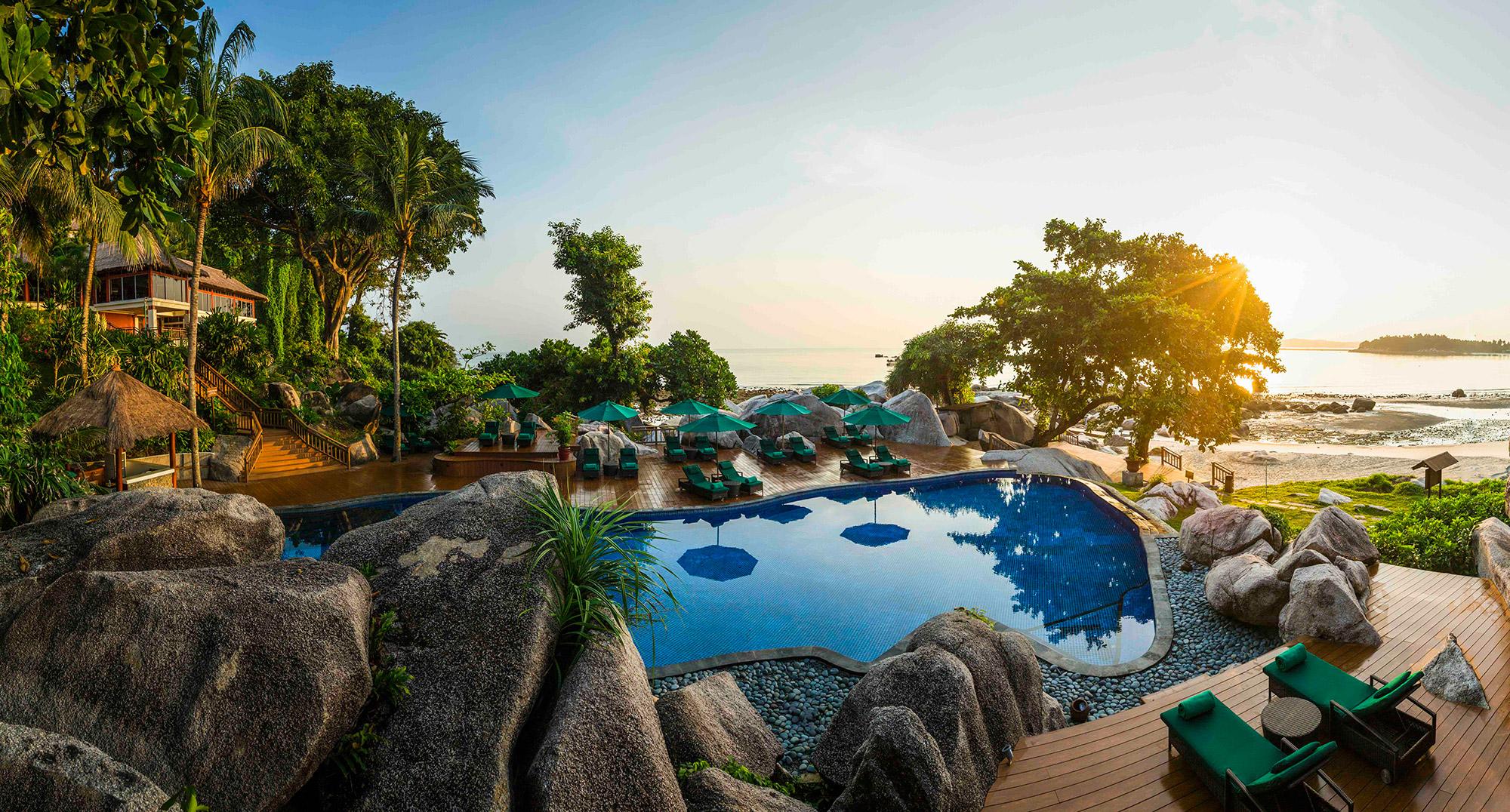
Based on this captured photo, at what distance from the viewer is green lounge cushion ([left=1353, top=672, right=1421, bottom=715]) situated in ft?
18.2

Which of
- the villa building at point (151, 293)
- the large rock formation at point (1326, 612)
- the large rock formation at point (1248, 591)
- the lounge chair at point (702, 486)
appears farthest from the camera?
the villa building at point (151, 293)

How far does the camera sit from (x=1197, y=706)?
565 centimetres

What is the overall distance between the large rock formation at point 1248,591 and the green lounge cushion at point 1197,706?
4.52 meters

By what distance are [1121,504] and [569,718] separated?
15419 mm

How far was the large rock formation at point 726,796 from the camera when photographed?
13.1ft

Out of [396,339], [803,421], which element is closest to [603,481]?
[396,339]

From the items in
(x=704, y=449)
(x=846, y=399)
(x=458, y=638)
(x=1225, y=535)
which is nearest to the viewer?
(x=458, y=638)

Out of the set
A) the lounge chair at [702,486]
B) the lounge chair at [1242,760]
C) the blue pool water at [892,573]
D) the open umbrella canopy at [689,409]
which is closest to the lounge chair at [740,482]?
the lounge chair at [702,486]

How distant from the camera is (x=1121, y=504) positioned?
15430mm

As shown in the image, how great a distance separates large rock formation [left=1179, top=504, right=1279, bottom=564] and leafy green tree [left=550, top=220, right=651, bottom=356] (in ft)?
73.6

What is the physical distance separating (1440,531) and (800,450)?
1419 cm

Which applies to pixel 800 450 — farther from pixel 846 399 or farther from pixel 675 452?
pixel 675 452

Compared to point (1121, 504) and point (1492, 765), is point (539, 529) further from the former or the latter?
point (1121, 504)

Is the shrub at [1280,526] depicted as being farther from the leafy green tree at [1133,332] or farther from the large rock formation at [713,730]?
the large rock formation at [713,730]
